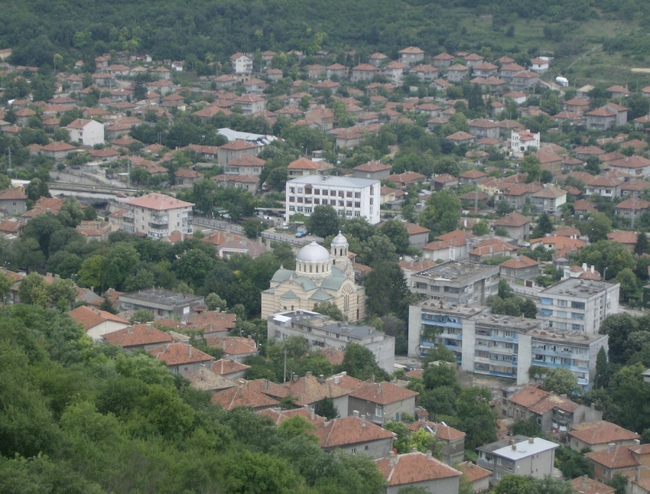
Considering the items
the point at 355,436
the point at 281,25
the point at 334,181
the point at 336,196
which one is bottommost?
the point at 336,196

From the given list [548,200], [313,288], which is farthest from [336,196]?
[313,288]

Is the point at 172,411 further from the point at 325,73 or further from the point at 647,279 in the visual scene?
the point at 325,73

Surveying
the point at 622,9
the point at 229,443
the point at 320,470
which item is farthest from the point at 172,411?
the point at 622,9

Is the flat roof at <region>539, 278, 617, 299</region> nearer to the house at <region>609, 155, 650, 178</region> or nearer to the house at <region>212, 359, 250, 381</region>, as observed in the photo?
the house at <region>212, 359, 250, 381</region>

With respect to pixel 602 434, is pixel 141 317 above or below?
above

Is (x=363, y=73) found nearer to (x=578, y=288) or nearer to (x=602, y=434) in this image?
(x=578, y=288)

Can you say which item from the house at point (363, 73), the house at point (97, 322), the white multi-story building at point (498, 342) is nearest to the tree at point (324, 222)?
the white multi-story building at point (498, 342)

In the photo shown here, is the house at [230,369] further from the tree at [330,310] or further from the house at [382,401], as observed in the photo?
the tree at [330,310]

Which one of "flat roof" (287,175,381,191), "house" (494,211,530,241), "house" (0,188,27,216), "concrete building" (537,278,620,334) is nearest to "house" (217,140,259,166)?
"flat roof" (287,175,381,191)
